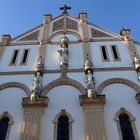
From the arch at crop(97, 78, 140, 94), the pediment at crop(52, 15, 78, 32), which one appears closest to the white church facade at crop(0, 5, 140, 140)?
the arch at crop(97, 78, 140, 94)

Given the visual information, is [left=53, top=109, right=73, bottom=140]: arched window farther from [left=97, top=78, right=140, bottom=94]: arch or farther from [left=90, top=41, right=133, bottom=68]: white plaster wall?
[left=90, top=41, right=133, bottom=68]: white plaster wall

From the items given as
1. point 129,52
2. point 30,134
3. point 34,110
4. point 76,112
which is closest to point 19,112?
point 34,110

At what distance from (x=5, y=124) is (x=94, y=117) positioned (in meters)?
4.52

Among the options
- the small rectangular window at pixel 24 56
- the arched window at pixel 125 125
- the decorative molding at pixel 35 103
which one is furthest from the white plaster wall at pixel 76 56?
the arched window at pixel 125 125

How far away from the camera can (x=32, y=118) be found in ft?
44.7

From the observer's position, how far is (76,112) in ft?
46.0

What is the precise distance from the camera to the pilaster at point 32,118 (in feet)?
42.2

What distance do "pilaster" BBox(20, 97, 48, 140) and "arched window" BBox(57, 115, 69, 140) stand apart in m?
0.92

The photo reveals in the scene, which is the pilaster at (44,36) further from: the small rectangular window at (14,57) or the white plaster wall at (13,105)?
the white plaster wall at (13,105)

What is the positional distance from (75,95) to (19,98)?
3.08 metres

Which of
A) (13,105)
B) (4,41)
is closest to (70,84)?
(13,105)

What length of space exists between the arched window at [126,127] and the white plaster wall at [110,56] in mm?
3976

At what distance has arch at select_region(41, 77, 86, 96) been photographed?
1522 centimetres

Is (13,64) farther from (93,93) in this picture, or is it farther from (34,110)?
(93,93)
